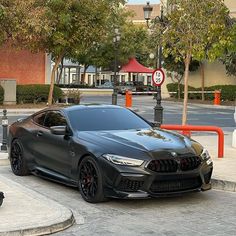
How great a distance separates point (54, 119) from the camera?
30.8ft

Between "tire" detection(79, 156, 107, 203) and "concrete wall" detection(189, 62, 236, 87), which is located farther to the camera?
"concrete wall" detection(189, 62, 236, 87)

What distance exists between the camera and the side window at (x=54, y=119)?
29.8 ft

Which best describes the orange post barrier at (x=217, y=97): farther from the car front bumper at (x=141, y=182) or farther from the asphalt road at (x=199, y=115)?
the car front bumper at (x=141, y=182)

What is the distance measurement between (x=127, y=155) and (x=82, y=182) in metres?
0.93

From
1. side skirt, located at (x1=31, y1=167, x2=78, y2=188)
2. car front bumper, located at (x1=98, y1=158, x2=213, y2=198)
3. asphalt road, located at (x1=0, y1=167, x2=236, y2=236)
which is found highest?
car front bumper, located at (x1=98, y1=158, x2=213, y2=198)

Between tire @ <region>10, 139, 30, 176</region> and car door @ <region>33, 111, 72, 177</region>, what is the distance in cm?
61

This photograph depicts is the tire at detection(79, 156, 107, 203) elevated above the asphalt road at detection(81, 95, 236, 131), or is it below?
above

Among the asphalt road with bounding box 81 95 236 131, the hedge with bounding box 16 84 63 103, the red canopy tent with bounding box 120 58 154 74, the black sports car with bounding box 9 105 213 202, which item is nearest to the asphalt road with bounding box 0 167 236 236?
the black sports car with bounding box 9 105 213 202

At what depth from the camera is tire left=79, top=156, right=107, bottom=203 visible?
7.71 m

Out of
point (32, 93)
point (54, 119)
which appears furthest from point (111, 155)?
point (32, 93)

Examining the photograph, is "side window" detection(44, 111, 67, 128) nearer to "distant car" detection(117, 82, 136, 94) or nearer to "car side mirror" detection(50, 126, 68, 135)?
"car side mirror" detection(50, 126, 68, 135)

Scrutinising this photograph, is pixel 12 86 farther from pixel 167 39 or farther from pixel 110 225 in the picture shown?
pixel 110 225

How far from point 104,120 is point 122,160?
4.91ft

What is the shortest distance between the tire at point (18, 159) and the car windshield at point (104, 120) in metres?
1.57
